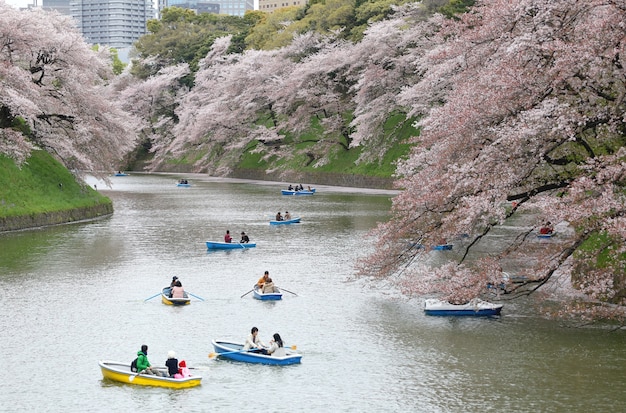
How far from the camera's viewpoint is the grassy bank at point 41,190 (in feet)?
159

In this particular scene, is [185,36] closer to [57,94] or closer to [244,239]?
[57,94]

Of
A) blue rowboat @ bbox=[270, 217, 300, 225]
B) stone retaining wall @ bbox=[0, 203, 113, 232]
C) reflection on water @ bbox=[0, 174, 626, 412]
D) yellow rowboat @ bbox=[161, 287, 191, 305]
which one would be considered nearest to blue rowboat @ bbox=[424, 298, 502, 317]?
reflection on water @ bbox=[0, 174, 626, 412]

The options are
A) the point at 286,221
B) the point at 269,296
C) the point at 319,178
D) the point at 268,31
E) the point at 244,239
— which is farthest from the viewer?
the point at 268,31

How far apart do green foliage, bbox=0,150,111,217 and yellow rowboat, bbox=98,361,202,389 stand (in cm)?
2859

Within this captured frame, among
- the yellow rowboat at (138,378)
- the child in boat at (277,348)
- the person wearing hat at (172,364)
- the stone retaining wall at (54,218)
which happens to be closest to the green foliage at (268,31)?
the stone retaining wall at (54,218)

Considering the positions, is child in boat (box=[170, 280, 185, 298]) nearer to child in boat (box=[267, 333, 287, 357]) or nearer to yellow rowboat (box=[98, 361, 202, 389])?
child in boat (box=[267, 333, 287, 357])

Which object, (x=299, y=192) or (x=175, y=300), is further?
(x=299, y=192)

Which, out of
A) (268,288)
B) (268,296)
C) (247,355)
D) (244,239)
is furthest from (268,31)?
(247,355)

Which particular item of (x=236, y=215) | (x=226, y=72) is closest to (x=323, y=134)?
(x=226, y=72)

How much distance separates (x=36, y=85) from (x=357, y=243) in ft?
72.4

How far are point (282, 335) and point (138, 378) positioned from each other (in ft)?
18.4

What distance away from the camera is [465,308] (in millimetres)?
26500

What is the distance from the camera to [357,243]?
4206 cm

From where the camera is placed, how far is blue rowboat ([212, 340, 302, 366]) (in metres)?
21.7
